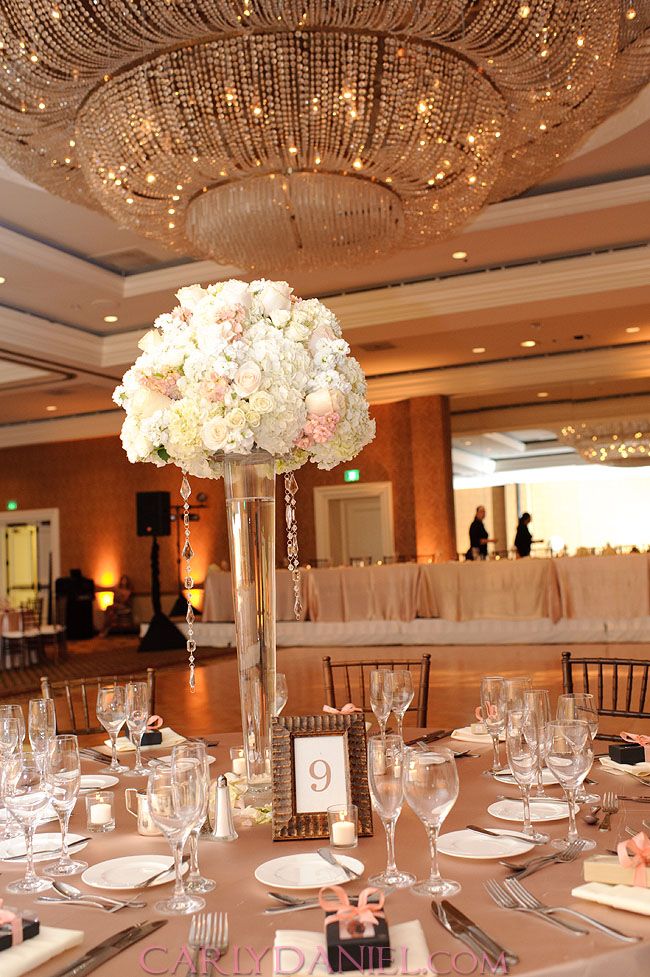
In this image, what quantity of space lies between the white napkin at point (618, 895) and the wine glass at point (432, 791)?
8.3 inches

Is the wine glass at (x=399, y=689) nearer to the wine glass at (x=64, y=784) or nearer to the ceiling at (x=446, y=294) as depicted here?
the wine glass at (x=64, y=784)

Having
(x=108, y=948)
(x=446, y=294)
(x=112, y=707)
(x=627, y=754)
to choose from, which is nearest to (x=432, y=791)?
(x=108, y=948)

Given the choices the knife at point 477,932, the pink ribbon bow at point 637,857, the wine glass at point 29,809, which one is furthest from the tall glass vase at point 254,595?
the pink ribbon bow at point 637,857

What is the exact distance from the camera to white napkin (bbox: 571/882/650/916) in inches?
57.2

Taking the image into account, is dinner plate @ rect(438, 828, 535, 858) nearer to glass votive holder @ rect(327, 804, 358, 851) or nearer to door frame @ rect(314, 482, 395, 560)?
glass votive holder @ rect(327, 804, 358, 851)

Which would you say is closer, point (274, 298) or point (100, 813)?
point (100, 813)

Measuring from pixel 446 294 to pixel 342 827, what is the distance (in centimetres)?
837

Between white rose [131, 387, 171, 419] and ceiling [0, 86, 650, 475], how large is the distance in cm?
305

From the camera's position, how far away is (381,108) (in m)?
3.34

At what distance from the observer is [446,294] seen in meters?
9.68

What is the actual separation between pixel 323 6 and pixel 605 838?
2.46 metres

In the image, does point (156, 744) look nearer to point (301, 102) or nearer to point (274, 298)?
point (274, 298)

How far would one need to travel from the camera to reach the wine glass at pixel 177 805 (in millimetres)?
1542

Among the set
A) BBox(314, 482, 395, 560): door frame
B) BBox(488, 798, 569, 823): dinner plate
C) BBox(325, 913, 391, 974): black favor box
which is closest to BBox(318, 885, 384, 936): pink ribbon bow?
BBox(325, 913, 391, 974): black favor box
